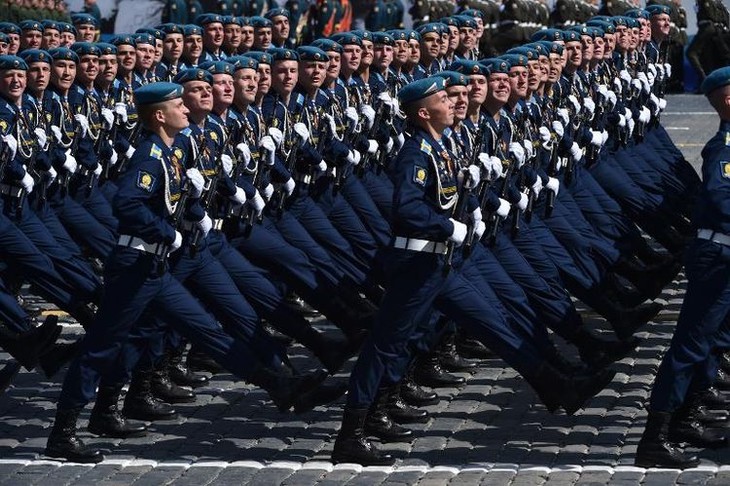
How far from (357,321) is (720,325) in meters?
2.66

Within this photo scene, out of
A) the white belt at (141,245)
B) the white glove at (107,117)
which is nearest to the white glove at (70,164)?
the white glove at (107,117)

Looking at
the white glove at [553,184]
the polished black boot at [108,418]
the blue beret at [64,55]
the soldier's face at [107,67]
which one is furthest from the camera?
the soldier's face at [107,67]

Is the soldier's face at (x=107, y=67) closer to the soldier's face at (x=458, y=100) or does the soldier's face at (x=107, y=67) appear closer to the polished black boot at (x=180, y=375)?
the polished black boot at (x=180, y=375)

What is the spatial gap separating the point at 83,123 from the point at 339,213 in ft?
6.11

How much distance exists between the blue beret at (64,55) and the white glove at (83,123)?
0.51m

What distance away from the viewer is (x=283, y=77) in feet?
44.1

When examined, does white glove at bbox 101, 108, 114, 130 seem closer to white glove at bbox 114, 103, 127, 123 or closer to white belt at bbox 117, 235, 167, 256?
white glove at bbox 114, 103, 127, 123

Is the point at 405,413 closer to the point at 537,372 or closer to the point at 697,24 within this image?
the point at 537,372

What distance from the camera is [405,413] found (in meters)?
11.3

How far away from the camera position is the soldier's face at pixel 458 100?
36.5ft

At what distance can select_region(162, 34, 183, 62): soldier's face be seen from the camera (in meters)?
16.7

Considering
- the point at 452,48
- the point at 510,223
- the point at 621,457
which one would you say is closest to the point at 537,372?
the point at 621,457

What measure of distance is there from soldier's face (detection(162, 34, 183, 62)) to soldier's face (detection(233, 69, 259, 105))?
4.08 m

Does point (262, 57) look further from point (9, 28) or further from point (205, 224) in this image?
point (9, 28)
